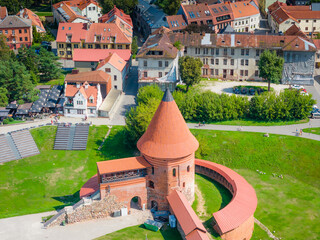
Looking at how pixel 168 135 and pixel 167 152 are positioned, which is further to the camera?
pixel 168 135

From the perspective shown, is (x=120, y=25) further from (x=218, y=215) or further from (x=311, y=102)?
(x=218, y=215)

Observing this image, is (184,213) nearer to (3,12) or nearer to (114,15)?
(114,15)

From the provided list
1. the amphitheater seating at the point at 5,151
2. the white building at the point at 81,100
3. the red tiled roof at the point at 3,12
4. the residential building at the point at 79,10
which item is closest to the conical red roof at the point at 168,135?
the amphitheater seating at the point at 5,151

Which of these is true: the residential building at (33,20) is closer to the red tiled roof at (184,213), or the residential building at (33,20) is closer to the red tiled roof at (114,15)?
the red tiled roof at (114,15)

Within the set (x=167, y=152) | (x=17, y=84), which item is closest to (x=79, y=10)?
(x=17, y=84)

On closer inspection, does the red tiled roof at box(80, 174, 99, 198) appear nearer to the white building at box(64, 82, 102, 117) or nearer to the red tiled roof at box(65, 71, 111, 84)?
the white building at box(64, 82, 102, 117)

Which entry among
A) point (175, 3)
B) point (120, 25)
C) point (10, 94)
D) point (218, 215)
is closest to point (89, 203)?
point (218, 215)
